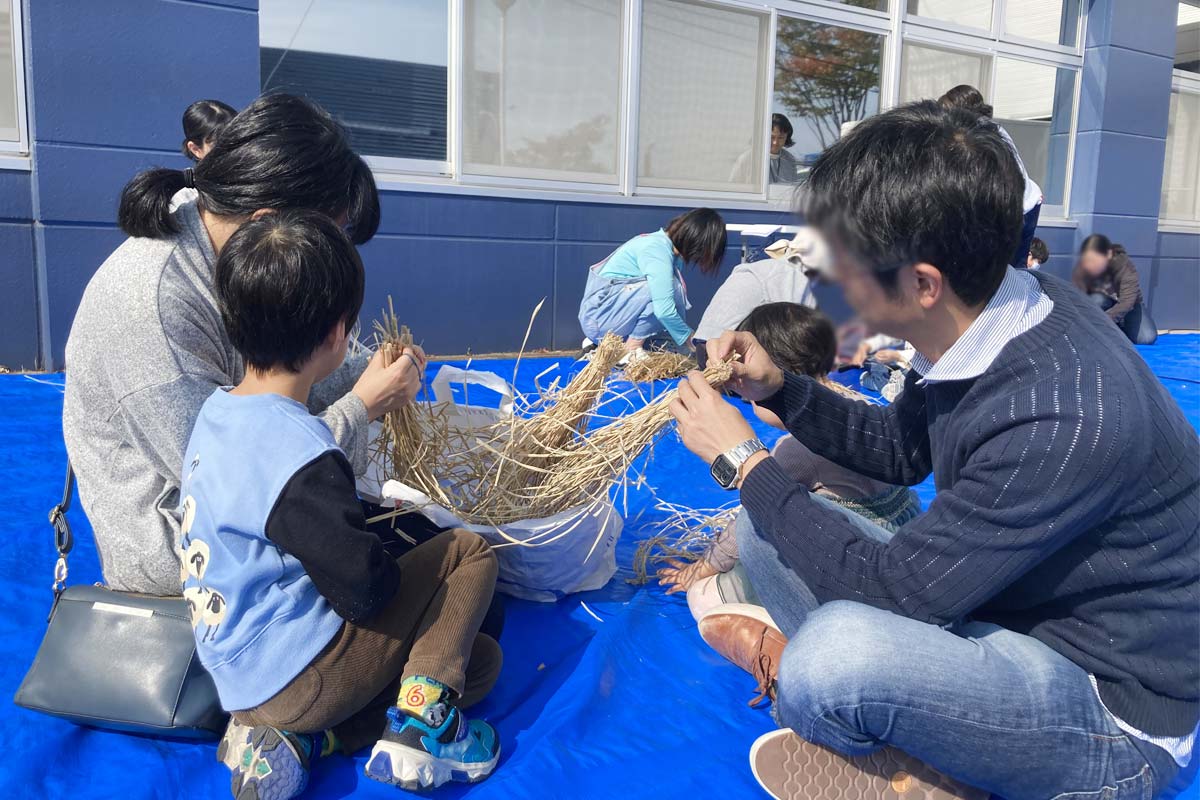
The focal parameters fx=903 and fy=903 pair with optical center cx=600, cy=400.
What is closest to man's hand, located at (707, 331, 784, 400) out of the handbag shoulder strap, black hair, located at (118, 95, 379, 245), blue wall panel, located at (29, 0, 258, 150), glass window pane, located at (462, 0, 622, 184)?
black hair, located at (118, 95, 379, 245)

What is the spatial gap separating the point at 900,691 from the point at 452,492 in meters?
1.09

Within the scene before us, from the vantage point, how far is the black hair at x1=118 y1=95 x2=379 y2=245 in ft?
4.85

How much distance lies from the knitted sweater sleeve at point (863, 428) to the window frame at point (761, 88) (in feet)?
9.62

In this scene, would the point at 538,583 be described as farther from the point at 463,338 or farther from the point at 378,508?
the point at 463,338

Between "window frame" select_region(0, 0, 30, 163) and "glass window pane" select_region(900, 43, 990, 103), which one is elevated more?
"glass window pane" select_region(900, 43, 990, 103)

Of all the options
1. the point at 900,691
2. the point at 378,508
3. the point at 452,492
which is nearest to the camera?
the point at 900,691

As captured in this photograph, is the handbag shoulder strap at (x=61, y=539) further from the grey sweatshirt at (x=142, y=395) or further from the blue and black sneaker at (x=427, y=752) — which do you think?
the blue and black sneaker at (x=427, y=752)

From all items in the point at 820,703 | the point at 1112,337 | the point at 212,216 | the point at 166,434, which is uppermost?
the point at 212,216

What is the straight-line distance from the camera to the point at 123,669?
1.38 m

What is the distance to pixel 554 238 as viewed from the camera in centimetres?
554

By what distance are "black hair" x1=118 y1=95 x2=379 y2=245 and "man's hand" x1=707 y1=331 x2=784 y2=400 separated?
2.47 ft

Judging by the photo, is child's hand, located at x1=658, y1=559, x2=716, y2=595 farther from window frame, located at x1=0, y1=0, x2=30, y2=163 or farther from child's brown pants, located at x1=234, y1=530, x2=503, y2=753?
window frame, located at x1=0, y1=0, x2=30, y2=163

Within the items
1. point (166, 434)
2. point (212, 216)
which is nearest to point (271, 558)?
point (166, 434)

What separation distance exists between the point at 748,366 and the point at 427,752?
33.8 inches
